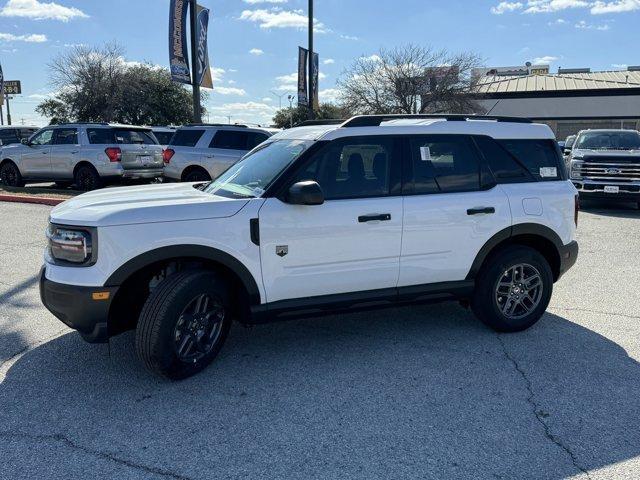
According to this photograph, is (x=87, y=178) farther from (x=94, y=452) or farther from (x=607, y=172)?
(x=607, y=172)

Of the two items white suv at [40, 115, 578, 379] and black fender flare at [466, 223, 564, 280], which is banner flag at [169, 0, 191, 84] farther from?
black fender flare at [466, 223, 564, 280]

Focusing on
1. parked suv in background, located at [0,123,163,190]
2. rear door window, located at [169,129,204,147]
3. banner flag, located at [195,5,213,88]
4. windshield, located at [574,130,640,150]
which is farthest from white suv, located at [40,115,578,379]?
banner flag, located at [195,5,213,88]

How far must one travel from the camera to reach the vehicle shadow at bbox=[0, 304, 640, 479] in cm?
290

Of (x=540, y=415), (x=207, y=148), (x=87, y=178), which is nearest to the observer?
(x=540, y=415)

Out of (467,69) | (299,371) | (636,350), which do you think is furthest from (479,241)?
(467,69)

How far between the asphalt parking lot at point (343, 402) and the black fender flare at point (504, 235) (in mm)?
621

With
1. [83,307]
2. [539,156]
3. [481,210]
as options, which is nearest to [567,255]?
[539,156]

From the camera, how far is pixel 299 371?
3.98 metres

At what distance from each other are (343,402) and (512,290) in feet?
6.68

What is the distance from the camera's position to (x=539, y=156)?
4820 millimetres

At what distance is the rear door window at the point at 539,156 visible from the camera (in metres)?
4.74

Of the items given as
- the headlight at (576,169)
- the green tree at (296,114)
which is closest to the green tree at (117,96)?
the green tree at (296,114)

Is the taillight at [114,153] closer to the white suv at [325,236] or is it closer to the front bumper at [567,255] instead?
the white suv at [325,236]

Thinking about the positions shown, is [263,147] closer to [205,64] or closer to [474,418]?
[474,418]
